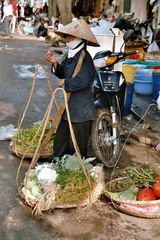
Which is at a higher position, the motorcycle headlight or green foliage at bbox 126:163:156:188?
the motorcycle headlight

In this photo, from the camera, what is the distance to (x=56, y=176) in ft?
14.2

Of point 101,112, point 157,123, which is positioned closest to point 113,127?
point 101,112

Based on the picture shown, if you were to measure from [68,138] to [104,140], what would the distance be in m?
0.63

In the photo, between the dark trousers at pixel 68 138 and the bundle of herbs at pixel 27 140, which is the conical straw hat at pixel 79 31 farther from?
the bundle of herbs at pixel 27 140

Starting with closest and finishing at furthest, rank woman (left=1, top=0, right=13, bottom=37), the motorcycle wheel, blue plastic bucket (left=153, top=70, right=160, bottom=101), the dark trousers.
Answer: the dark trousers < the motorcycle wheel < blue plastic bucket (left=153, top=70, right=160, bottom=101) < woman (left=1, top=0, right=13, bottom=37)

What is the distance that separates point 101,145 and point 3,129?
1.70m

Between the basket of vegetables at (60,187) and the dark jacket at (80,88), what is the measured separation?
51cm

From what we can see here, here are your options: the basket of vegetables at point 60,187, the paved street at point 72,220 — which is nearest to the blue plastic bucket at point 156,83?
the paved street at point 72,220

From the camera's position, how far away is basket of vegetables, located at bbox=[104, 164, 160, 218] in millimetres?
4102

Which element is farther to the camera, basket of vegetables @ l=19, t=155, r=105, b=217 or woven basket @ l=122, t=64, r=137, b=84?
woven basket @ l=122, t=64, r=137, b=84

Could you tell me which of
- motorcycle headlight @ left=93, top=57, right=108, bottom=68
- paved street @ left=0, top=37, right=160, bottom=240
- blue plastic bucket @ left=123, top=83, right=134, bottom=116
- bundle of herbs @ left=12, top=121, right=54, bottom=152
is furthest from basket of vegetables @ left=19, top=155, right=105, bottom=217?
blue plastic bucket @ left=123, top=83, right=134, bottom=116

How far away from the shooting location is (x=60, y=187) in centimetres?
424

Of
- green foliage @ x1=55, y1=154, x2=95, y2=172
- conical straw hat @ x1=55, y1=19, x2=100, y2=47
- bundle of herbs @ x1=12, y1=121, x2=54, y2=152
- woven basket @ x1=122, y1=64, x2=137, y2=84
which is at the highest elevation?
conical straw hat @ x1=55, y1=19, x2=100, y2=47

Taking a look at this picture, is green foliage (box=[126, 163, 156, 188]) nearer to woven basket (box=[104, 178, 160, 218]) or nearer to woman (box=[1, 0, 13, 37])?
woven basket (box=[104, 178, 160, 218])
